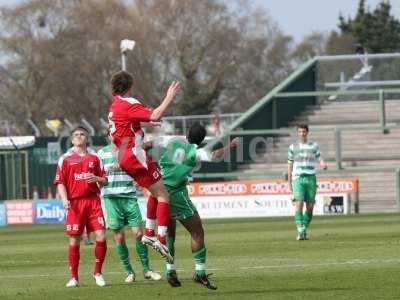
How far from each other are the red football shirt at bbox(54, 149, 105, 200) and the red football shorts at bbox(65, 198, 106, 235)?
92 millimetres

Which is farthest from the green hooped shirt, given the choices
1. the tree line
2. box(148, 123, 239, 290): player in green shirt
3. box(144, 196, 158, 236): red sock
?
the tree line

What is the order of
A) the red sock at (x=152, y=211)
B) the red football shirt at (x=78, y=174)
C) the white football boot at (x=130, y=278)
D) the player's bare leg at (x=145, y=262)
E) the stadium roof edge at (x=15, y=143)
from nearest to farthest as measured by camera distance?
1. the red sock at (x=152, y=211)
2. the red football shirt at (x=78, y=174)
3. the white football boot at (x=130, y=278)
4. the player's bare leg at (x=145, y=262)
5. the stadium roof edge at (x=15, y=143)

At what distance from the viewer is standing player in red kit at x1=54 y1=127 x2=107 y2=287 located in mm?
16953

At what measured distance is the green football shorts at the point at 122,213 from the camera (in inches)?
706

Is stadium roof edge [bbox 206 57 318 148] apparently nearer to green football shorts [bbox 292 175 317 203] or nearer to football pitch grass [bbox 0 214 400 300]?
football pitch grass [bbox 0 214 400 300]

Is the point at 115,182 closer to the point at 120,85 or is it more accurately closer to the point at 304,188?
the point at 120,85

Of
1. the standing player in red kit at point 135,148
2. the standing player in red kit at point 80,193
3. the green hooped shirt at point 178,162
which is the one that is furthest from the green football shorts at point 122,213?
the standing player in red kit at point 135,148

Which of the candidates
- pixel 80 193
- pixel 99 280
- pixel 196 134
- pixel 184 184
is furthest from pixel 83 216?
pixel 196 134

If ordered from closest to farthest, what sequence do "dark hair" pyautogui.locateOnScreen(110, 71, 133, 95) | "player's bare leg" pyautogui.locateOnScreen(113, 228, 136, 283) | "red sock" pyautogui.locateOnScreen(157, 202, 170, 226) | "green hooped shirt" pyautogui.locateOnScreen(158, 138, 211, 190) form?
1. "dark hair" pyautogui.locateOnScreen(110, 71, 133, 95)
2. "red sock" pyautogui.locateOnScreen(157, 202, 170, 226)
3. "green hooped shirt" pyautogui.locateOnScreen(158, 138, 211, 190)
4. "player's bare leg" pyautogui.locateOnScreen(113, 228, 136, 283)

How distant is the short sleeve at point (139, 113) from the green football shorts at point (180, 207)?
4.10 ft

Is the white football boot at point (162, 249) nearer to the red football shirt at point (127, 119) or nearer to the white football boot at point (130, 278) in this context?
the red football shirt at point (127, 119)

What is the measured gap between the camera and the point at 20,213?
43.5 meters

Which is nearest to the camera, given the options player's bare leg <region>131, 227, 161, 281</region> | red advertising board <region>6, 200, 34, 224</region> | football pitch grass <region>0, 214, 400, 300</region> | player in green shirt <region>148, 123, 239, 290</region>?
football pitch grass <region>0, 214, 400, 300</region>

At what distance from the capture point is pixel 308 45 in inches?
4321
